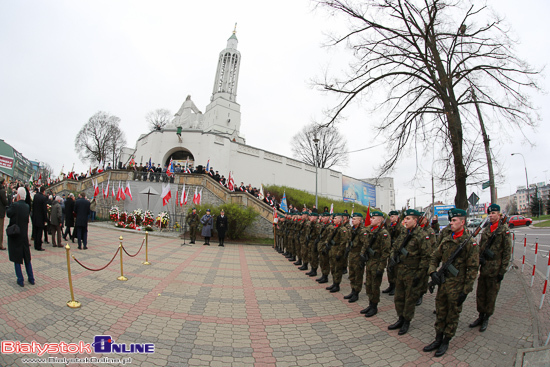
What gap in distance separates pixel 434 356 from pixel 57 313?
19.1 feet

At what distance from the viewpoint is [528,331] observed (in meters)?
4.16

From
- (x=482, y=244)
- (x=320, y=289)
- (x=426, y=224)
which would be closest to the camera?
(x=482, y=244)

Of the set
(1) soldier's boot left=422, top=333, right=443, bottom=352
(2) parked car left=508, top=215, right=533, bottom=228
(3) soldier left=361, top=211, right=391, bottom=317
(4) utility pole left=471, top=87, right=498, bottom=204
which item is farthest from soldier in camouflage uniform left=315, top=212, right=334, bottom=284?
(2) parked car left=508, top=215, right=533, bottom=228

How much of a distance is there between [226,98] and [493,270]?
49462 mm

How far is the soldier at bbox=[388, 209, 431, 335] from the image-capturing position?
4.33 m

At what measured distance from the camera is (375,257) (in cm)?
539

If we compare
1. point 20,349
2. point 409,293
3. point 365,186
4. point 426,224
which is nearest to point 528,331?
point 409,293

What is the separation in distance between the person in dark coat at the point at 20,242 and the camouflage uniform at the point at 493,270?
8484mm

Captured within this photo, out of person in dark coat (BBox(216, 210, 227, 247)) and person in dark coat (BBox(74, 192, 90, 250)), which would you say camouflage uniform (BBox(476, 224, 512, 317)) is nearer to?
person in dark coat (BBox(74, 192, 90, 250))

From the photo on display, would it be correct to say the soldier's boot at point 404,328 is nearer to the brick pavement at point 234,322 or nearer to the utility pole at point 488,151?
the brick pavement at point 234,322

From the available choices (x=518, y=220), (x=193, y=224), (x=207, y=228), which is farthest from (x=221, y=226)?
(x=518, y=220)

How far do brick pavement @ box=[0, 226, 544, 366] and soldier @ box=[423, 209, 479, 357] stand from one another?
0.26 meters

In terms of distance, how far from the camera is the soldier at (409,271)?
4.33 m

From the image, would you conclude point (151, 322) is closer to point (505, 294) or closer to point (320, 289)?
point (320, 289)
